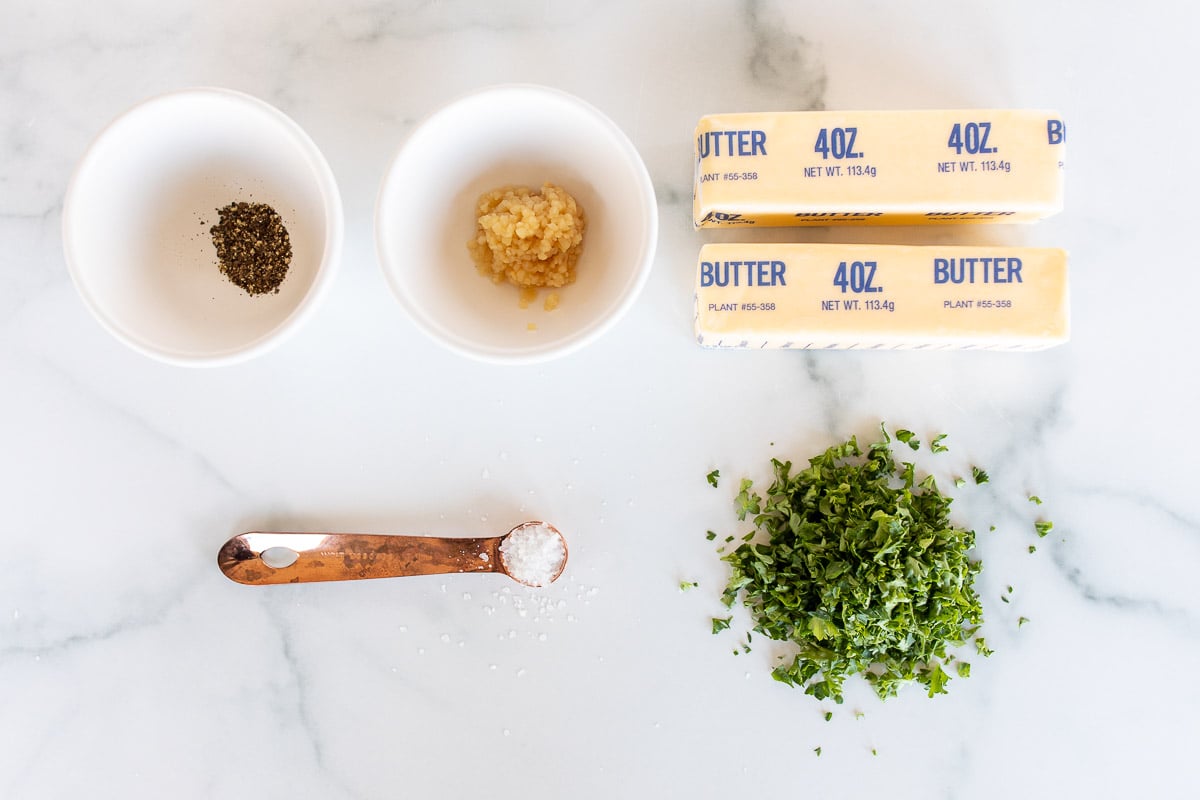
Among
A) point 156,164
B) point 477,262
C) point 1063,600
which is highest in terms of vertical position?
point 156,164

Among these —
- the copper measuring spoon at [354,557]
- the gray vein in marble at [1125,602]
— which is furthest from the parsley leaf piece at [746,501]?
the gray vein in marble at [1125,602]

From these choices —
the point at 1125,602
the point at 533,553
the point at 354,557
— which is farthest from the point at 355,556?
the point at 1125,602

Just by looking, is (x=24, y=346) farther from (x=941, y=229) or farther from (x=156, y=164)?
(x=941, y=229)

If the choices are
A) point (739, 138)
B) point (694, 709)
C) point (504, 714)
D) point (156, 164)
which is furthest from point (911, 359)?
point (156, 164)

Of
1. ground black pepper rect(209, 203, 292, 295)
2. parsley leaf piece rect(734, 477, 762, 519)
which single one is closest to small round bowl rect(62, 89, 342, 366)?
ground black pepper rect(209, 203, 292, 295)

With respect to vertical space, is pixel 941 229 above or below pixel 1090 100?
below

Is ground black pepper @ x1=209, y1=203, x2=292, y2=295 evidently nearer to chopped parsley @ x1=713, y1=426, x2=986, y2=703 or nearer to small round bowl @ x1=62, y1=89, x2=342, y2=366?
small round bowl @ x1=62, y1=89, x2=342, y2=366

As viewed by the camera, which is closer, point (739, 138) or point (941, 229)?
point (739, 138)
